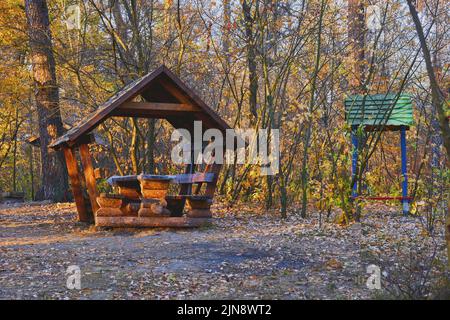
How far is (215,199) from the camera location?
15.2 m

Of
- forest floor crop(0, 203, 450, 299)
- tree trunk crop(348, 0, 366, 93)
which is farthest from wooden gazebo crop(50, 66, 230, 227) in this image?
tree trunk crop(348, 0, 366, 93)

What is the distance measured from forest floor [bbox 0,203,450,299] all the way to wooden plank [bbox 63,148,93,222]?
0.32m

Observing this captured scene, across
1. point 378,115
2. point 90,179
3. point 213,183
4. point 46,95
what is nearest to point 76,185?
point 90,179

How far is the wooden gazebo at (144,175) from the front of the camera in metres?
10.3

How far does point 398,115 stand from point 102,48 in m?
7.79

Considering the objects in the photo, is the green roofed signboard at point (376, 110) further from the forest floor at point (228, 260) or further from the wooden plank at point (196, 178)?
the wooden plank at point (196, 178)

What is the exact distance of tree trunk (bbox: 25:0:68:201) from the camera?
1466 centimetres

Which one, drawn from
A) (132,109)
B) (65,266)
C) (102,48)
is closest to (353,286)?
(65,266)

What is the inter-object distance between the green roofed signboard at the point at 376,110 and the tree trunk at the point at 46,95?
740 cm

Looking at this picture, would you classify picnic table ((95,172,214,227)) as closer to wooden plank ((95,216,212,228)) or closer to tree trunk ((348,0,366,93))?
wooden plank ((95,216,212,228))

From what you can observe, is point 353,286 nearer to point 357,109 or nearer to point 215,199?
point 357,109

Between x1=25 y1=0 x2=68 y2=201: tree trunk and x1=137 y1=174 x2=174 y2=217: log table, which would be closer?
x1=137 y1=174 x2=174 y2=217: log table

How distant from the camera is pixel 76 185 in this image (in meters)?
→ 11.5

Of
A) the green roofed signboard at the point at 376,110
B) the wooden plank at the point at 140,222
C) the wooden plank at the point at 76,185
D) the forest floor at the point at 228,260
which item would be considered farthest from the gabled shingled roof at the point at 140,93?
the green roofed signboard at the point at 376,110
